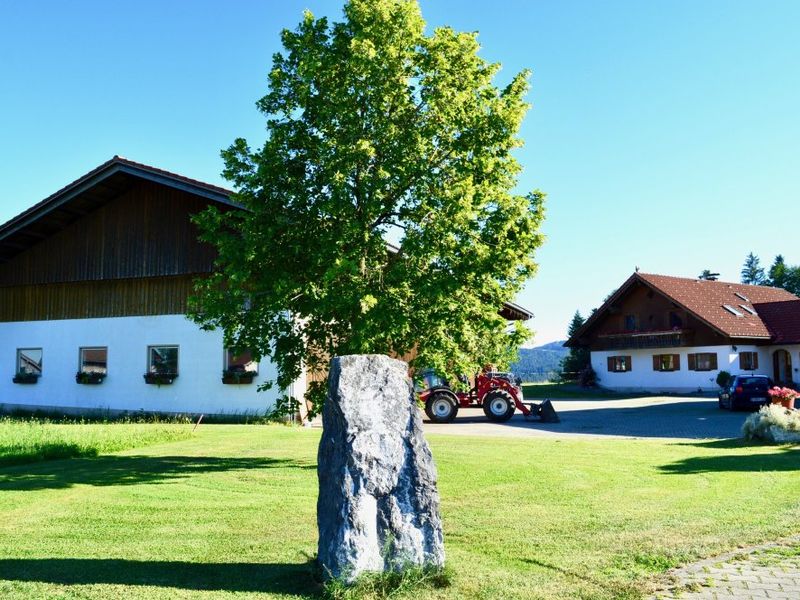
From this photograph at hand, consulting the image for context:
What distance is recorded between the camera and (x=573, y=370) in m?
57.8

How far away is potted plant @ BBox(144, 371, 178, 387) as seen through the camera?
2253 cm

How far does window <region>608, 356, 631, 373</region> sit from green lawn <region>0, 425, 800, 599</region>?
30.8 meters

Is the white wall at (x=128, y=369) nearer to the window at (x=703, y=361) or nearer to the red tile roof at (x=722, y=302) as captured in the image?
the window at (x=703, y=361)

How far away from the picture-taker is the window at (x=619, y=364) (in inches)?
1716

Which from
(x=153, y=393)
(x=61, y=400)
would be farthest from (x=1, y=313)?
(x=153, y=393)

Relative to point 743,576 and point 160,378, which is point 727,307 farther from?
point 743,576

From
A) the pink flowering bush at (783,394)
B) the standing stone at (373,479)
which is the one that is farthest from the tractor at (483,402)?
the standing stone at (373,479)

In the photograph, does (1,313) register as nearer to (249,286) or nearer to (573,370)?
(249,286)

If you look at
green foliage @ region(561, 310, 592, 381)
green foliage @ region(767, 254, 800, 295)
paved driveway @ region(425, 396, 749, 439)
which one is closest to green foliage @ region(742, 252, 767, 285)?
green foliage @ region(767, 254, 800, 295)

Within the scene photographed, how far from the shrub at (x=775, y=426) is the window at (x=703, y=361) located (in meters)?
25.0

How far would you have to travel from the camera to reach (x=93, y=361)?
24.0 m

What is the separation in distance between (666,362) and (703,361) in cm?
236

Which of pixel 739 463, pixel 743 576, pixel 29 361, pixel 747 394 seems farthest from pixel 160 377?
pixel 747 394

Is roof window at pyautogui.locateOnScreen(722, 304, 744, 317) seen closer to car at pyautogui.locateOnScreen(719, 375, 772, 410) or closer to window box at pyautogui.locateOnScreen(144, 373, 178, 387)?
car at pyautogui.locateOnScreen(719, 375, 772, 410)
